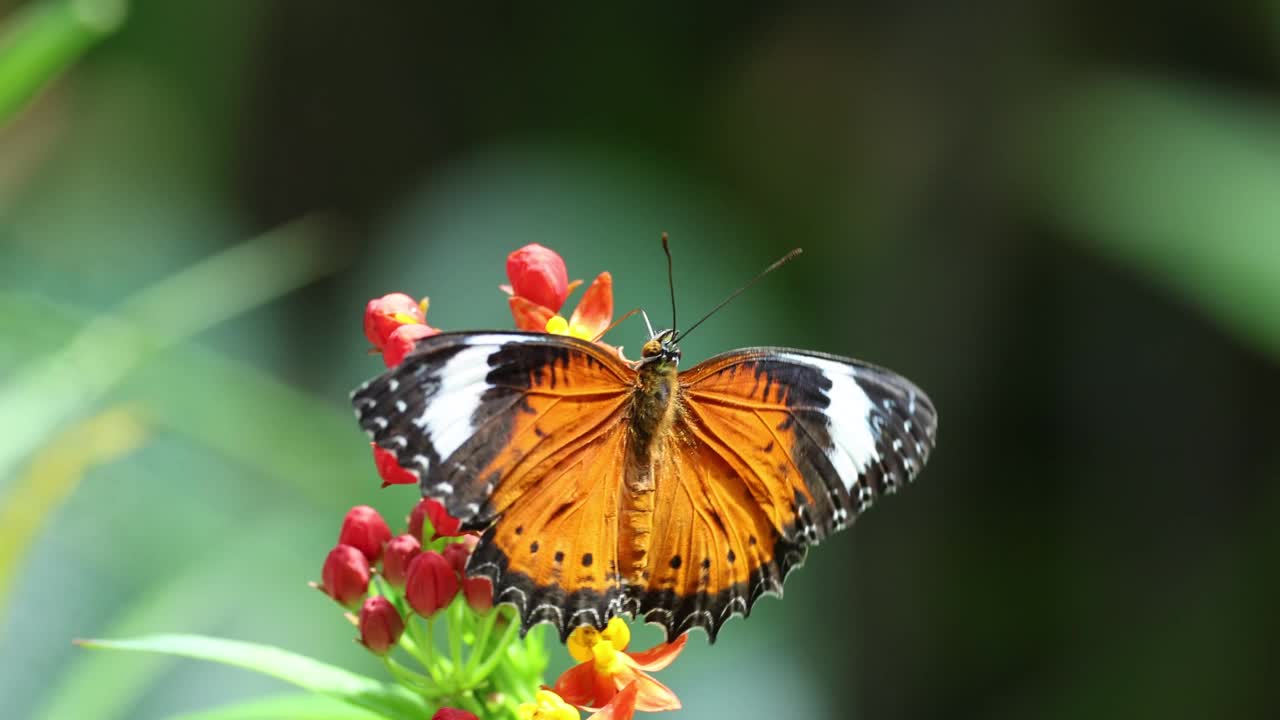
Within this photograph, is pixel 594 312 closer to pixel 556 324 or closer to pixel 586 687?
pixel 556 324

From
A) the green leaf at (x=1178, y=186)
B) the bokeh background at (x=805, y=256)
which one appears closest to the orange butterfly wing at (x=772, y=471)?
the bokeh background at (x=805, y=256)

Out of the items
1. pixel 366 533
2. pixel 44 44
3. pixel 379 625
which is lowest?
pixel 379 625

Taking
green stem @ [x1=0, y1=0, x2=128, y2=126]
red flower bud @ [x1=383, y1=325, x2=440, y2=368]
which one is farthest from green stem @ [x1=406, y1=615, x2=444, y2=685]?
green stem @ [x1=0, y1=0, x2=128, y2=126]

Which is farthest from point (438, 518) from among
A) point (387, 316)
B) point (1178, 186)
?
point (1178, 186)

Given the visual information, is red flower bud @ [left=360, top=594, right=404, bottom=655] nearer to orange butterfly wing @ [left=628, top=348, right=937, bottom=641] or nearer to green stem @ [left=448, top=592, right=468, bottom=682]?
green stem @ [left=448, top=592, right=468, bottom=682]

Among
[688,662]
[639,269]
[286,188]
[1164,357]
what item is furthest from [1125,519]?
[286,188]

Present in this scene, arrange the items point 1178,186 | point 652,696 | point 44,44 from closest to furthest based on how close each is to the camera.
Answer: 1. point 652,696
2. point 44,44
3. point 1178,186

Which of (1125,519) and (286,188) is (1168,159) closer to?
(1125,519)
